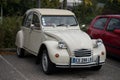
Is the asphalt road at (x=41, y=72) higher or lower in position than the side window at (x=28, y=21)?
lower

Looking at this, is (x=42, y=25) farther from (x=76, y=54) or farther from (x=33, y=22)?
(x=76, y=54)

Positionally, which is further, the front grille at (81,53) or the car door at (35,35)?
the car door at (35,35)

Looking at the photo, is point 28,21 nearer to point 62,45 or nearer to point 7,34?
point 7,34

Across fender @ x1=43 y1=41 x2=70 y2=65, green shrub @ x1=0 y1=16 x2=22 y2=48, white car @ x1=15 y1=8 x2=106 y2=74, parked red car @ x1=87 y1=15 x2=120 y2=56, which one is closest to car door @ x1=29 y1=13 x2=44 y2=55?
white car @ x1=15 y1=8 x2=106 y2=74

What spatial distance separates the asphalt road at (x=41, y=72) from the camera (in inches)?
345

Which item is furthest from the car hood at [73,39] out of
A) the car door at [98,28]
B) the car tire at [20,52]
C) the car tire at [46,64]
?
the car door at [98,28]

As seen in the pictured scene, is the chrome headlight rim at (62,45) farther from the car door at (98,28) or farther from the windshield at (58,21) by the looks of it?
the car door at (98,28)

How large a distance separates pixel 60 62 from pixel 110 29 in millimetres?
3326

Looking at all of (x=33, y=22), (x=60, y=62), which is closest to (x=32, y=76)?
(x=60, y=62)

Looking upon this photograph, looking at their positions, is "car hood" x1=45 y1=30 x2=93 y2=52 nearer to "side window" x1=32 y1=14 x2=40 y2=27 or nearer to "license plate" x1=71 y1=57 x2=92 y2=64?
"license plate" x1=71 y1=57 x2=92 y2=64

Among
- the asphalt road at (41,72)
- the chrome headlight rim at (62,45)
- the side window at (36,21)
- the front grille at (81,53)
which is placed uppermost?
the side window at (36,21)

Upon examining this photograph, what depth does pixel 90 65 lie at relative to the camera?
8.83 m

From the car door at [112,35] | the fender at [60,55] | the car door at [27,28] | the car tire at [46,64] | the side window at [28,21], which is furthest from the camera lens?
the side window at [28,21]

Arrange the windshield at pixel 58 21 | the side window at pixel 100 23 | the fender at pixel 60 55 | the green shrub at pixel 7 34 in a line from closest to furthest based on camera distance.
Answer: the fender at pixel 60 55
the windshield at pixel 58 21
the side window at pixel 100 23
the green shrub at pixel 7 34
